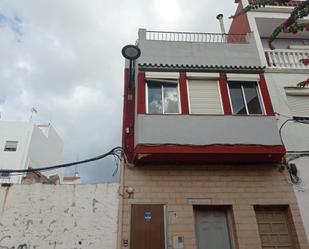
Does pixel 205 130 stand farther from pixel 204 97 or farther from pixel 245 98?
pixel 245 98

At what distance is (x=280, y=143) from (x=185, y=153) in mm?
2873

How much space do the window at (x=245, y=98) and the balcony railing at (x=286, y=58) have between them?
5.82 feet

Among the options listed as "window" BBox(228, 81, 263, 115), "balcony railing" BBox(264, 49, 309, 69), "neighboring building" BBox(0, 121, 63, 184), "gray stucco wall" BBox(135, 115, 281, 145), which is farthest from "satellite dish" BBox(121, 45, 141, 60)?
"neighboring building" BBox(0, 121, 63, 184)

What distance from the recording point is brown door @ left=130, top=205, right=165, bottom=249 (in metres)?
6.67

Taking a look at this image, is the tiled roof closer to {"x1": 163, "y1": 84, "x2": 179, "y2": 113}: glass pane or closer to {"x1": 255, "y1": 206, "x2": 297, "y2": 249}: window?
{"x1": 163, "y1": 84, "x2": 179, "y2": 113}: glass pane

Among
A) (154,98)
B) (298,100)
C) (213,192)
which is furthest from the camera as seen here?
(298,100)

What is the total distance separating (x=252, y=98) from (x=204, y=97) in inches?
64.2

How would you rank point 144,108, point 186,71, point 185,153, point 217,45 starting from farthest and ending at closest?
1. point 217,45
2. point 186,71
3. point 144,108
4. point 185,153

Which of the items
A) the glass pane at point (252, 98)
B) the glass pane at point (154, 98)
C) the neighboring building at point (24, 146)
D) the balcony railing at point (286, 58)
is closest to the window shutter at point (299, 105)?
the balcony railing at point (286, 58)

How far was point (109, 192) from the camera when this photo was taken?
7441 mm

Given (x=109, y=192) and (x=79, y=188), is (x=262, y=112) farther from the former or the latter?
(x=79, y=188)

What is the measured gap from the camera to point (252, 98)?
875 centimetres

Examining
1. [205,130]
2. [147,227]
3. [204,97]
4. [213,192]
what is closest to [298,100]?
[204,97]

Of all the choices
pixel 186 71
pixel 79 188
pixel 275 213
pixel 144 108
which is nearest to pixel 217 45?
pixel 186 71
